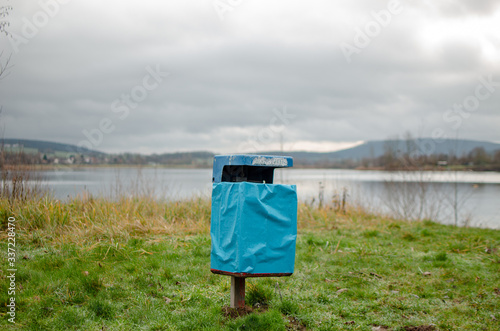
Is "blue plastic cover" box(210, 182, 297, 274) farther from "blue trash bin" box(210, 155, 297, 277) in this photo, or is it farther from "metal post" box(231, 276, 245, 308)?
"metal post" box(231, 276, 245, 308)

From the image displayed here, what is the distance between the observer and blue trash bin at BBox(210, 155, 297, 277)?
3365mm

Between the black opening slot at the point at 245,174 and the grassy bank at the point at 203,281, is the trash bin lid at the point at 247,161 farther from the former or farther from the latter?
the grassy bank at the point at 203,281

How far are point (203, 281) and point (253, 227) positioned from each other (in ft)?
5.72

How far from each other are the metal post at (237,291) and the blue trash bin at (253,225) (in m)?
0.28

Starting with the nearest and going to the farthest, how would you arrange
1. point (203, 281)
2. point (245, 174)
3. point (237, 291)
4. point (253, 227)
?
point (253, 227)
point (237, 291)
point (245, 174)
point (203, 281)

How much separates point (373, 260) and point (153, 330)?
3.87 metres

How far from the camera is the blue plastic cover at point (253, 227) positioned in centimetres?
336

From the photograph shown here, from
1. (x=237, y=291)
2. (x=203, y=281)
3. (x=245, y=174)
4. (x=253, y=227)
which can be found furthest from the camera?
(x=203, y=281)

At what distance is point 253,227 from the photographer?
11.1 feet

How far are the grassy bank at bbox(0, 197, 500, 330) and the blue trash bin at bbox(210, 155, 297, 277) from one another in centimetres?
52

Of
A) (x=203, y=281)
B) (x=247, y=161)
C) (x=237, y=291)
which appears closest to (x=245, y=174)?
(x=247, y=161)

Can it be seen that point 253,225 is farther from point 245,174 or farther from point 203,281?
point 203,281

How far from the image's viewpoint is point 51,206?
6.88 m

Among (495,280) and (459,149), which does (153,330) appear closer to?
(495,280)
